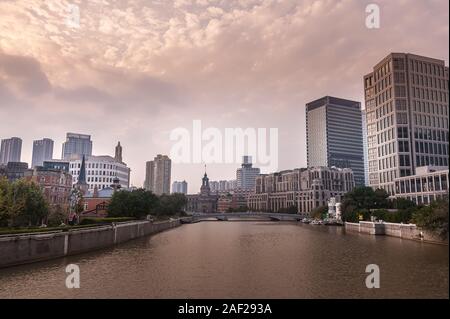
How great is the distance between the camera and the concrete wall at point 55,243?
38531 mm

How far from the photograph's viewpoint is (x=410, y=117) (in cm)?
14300

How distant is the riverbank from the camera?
206ft

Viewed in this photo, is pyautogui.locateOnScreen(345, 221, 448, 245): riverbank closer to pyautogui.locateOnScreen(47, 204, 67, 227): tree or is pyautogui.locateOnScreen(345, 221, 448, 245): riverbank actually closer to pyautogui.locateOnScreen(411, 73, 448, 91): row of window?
pyautogui.locateOnScreen(47, 204, 67, 227): tree

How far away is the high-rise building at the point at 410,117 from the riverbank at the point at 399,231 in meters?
55.2

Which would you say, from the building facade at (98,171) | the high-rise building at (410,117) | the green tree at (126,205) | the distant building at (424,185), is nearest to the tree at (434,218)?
the distant building at (424,185)

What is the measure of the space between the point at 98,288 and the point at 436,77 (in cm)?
16425

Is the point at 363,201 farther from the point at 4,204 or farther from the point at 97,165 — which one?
the point at 97,165

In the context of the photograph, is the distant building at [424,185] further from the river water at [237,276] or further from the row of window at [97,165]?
the row of window at [97,165]

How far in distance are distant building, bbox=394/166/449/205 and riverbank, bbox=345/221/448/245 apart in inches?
1125

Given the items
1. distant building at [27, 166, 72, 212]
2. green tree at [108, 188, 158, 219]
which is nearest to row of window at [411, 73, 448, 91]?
green tree at [108, 188, 158, 219]

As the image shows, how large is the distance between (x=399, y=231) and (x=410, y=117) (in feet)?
276

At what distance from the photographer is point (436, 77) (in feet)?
488

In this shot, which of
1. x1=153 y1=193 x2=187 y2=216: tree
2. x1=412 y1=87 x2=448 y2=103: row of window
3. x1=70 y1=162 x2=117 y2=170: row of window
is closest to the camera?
→ x1=153 y1=193 x2=187 y2=216: tree

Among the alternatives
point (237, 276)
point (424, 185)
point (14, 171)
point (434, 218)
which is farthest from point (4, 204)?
point (14, 171)
